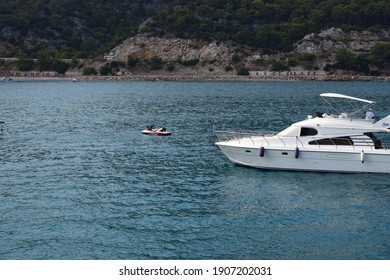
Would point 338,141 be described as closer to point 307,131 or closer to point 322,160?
point 322,160

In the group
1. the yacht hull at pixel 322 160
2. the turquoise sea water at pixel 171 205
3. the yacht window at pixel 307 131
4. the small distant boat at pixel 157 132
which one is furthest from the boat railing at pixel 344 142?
the small distant boat at pixel 157 132

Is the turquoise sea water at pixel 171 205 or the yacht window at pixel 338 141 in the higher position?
the yacht window at pixel 338 141

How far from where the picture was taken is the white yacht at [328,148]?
40688 millimetres

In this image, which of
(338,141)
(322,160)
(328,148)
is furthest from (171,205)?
(338,141)

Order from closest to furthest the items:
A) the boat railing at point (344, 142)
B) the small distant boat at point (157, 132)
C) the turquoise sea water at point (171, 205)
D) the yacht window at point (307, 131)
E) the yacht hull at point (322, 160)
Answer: the turquoise sea water at point (171, 205) < the yacht hull at point (322, 160) < the boat railing at point (344, 142) < the yacht window at point (307, 131) < the small distant boat at point (157, 132)

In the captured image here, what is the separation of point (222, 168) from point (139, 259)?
1910cm

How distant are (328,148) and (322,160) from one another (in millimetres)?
950

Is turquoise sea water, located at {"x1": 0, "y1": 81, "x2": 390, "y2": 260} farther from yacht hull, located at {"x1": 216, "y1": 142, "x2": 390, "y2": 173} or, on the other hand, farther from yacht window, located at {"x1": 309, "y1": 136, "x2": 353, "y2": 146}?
yacht window, located at {"x1": 309, "y1": 136, "x2": 353, "y2": 146}

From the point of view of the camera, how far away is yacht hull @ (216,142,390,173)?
40.5 m

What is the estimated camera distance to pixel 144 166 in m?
46.5

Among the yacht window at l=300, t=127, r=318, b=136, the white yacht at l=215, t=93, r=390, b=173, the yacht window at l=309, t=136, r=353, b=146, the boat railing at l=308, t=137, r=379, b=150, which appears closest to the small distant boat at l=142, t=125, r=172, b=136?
the white yacht at l=215, t=93, r=390, b=173

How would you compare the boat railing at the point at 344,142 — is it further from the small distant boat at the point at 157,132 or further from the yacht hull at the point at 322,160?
the small distant boat at the point at 157,132
